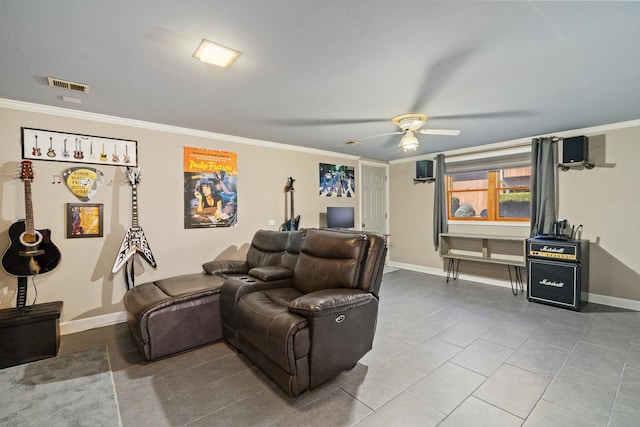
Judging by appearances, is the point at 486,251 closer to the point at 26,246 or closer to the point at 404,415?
the point at 404,415

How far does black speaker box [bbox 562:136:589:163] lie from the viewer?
3.98 metres

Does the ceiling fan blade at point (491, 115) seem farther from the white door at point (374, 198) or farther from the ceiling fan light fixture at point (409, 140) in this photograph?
the white door at point (374, 198)

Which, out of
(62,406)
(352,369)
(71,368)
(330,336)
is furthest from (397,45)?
(71,368)

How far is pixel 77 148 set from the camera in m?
3.22

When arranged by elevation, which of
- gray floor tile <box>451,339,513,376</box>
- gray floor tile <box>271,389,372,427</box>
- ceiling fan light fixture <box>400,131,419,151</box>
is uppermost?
ceiling fan light fixture <box>400,131,419,151</box>

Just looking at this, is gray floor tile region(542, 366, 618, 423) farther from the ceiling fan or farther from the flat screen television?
→ the flat screen television

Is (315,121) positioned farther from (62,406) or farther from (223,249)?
(62,406)

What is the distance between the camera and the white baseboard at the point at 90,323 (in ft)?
10.4

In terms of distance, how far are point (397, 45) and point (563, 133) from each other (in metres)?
3.88

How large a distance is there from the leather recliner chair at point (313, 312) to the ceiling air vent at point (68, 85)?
87.1 inches

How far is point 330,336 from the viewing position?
6.91 feet

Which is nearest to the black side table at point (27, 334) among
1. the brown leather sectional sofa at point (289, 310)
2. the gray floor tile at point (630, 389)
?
the brown leather sectional sofa at point (289, 310)

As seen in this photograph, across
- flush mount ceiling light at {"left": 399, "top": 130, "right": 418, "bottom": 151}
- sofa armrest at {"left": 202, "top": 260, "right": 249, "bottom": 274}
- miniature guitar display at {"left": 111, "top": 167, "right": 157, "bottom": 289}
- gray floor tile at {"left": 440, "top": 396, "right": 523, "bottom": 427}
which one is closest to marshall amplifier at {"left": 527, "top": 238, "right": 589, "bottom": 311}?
flush mount ceiling light at {"left": 399, "top": 130, "right": 418, "bottom": 151}

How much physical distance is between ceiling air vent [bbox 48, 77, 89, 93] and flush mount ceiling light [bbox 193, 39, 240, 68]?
1319 millimetres
